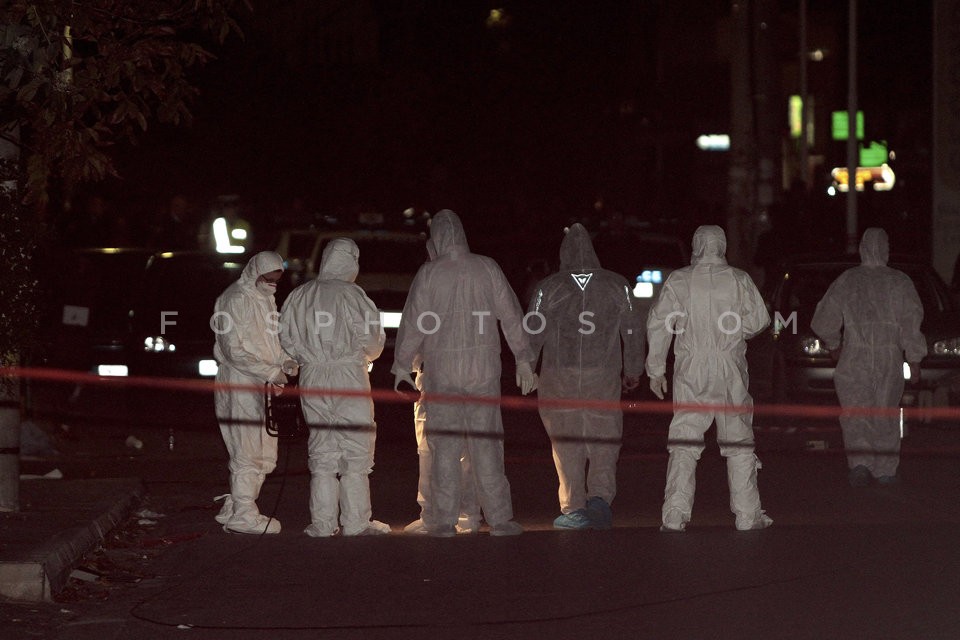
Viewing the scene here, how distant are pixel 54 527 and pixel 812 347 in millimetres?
8263

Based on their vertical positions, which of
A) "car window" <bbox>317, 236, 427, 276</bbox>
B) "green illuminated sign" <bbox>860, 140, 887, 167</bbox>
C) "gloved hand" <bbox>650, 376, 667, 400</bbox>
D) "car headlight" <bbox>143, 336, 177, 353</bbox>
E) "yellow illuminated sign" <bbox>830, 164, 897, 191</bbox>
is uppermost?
"green illuminated sign" <bbox>860, 140, 887, 167</bbox>

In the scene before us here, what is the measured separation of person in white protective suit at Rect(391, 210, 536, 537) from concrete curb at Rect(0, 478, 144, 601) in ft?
6.61

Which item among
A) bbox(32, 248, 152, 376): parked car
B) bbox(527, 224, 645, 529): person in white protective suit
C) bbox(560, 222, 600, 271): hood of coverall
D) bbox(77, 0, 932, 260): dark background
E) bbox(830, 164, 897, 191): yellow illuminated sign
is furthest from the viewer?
bbox(830, 164, 897, 191): yellow illuminated sign

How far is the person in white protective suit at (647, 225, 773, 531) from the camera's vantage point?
10.3 metres

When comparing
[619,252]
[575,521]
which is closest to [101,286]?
[619,252]

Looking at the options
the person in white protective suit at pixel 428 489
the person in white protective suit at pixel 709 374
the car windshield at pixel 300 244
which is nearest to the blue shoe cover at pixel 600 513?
the person in white protective suit at pixel 709 374

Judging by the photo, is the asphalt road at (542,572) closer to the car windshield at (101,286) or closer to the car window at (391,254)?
the car windshield at (101,286)

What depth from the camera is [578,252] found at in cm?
1088

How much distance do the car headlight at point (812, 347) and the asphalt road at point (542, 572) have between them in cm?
256

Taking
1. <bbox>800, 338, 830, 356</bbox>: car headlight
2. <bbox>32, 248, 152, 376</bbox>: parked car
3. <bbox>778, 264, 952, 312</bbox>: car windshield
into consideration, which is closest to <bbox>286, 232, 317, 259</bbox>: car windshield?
<bbox>32, 248, 152, 376</bbox>: parked car

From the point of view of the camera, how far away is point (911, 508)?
37.3 feet

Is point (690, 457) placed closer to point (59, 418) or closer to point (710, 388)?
point (710, 388)

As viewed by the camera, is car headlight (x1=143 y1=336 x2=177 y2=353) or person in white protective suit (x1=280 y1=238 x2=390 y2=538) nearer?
person in white protective suit (x1=280 y1=238 x2=390 y2=538)

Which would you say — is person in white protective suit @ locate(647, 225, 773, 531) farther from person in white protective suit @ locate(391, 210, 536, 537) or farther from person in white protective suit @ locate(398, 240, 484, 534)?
person in white protective suit @ locate(398, 240, 484, 534)
